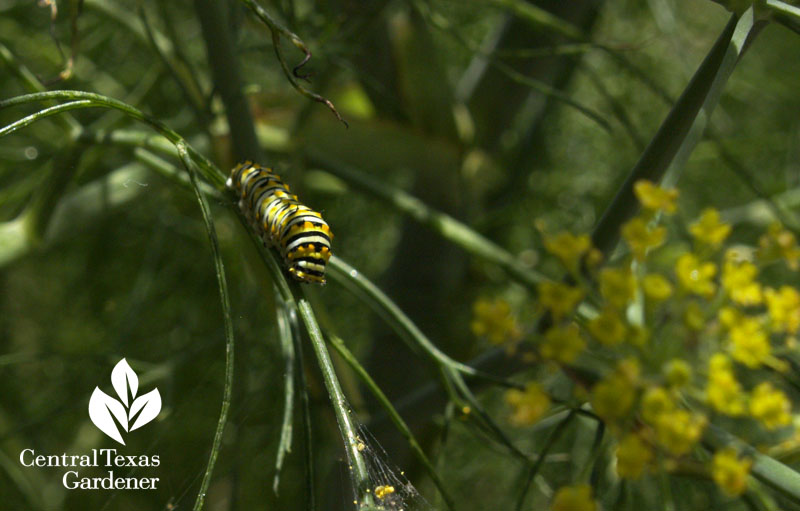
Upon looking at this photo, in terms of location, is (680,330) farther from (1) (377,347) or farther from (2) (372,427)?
(1) (377,347)

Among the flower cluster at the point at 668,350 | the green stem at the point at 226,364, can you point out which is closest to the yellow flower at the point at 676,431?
the flower cluster at the point at 668,350

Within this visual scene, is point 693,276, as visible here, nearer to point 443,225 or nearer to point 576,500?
point 576,500

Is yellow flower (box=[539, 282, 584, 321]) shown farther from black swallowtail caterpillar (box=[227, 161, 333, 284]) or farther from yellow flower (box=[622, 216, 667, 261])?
black swallowtail caterpillar (box=[227, 161, 333, 284])

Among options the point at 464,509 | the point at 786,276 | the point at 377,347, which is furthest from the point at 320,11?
the point at 786,276

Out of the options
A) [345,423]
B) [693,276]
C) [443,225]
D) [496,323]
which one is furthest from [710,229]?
[443,225]

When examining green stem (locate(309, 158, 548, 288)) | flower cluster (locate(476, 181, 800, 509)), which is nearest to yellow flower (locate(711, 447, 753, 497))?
flower cluster (locate(476, 181, 800, 509))

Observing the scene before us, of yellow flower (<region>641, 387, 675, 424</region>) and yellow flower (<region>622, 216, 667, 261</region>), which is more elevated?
yellow flower (<region>622, 216, 667, 261</region>)
